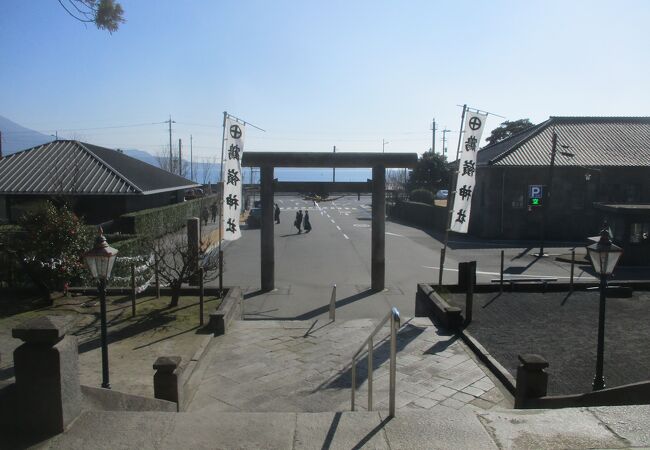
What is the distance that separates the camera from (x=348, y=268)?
72.2 ft

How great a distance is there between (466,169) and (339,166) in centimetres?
420

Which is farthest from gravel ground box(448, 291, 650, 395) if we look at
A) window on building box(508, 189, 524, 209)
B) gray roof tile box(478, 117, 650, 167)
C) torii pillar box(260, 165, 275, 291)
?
gray roof tile box(478, 117, 650, 167)

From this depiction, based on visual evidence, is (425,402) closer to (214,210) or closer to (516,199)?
(516,199)

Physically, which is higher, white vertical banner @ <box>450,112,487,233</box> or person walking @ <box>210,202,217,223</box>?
white vertical banner @ <box>450,112,487,233</box>

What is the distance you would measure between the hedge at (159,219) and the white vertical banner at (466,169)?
10.6 metres

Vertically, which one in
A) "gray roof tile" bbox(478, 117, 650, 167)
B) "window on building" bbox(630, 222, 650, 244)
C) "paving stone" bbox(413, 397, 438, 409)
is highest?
"gray roof tile" bbox(478, 117, 650, 167)

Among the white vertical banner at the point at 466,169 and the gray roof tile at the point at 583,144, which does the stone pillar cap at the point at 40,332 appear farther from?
the gray roof tile at the point at 583,144

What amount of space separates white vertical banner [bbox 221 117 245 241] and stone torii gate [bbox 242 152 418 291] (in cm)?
130

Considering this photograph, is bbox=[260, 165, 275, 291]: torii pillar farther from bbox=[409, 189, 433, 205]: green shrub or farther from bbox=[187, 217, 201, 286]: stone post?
bbox=[409, 189, 433, 205]: green shrub

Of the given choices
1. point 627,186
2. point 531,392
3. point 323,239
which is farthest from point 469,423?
point 627,186

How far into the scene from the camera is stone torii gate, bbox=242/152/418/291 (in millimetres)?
16969

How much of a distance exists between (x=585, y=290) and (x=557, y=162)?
64.2 feet

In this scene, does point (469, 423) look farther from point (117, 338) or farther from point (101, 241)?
point (117, 338)

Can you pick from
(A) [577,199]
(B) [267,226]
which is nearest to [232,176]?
(B) [267,226]
